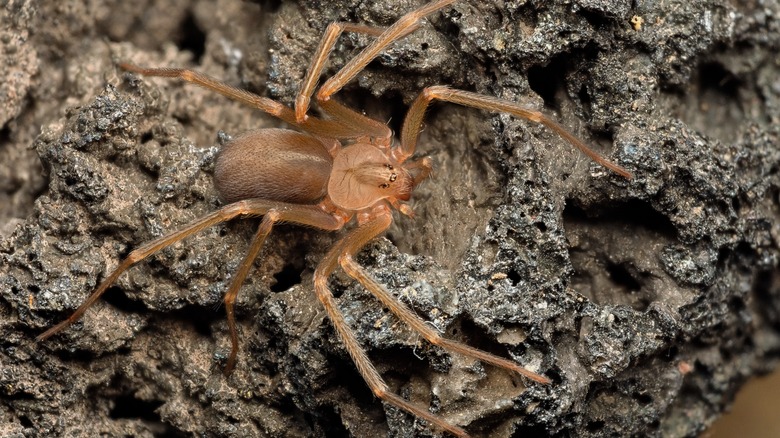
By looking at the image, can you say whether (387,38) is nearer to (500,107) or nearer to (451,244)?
(500,107)

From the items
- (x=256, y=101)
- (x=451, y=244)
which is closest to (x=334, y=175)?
(x=256, y=101)

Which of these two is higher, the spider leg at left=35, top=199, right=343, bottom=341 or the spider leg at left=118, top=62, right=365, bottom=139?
the spider leg at left=118, top=62, right=365, bottom=139

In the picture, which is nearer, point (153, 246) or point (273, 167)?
point (153, 246)

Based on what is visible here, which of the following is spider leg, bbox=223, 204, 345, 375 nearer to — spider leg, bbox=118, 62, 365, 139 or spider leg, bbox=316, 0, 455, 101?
spider leg, bbox=118, 62, 365, 139

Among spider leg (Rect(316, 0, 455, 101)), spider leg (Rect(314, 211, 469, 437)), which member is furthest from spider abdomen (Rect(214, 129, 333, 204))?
spider leg (Rect(314, 211, 469, 437))

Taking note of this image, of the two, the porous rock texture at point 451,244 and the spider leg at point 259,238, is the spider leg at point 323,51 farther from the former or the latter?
the spider leg at point 259,238

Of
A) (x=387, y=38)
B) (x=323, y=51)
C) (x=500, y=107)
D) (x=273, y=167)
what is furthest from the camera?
(x=273, y=167)

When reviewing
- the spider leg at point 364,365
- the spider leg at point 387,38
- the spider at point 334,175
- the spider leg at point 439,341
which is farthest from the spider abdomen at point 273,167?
the spider leg at point 439,341
